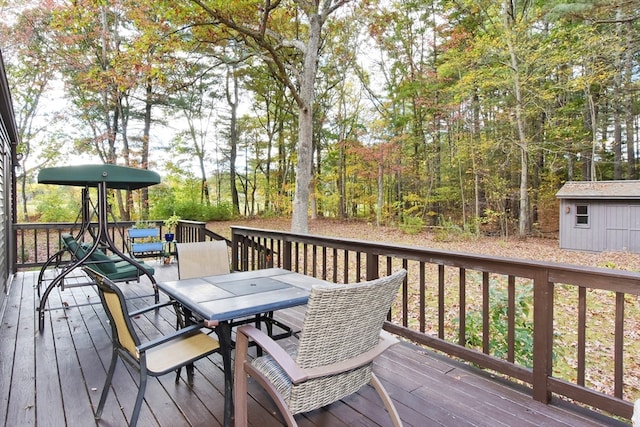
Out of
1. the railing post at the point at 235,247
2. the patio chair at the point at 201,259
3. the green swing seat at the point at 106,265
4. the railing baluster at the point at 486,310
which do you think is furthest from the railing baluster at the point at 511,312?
the railing post at the point at 235,247

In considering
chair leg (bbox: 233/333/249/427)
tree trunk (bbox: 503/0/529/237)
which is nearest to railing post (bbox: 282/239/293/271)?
chair leg (bbox: 233/333/249/427)

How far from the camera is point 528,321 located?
160 inches

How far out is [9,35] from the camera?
990 cm

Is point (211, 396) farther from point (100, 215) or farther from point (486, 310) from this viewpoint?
point (100, 215)

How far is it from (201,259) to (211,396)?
1.24 metres

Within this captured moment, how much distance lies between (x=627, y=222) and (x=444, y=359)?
1032 cm

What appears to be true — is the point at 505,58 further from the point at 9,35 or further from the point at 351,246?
the point at 9,35

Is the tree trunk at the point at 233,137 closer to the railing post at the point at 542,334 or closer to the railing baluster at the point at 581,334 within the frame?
the railing post at the point at 542,334

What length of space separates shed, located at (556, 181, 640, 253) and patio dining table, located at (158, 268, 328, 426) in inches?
433

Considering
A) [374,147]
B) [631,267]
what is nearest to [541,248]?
[631,267]

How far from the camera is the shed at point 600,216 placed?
952 cm

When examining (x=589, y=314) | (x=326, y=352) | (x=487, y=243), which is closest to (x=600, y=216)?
(x=487, y=243)

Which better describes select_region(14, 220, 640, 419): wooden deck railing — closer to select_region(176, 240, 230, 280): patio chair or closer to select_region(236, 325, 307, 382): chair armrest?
select_region(176, 240, 230, 280): patio chair

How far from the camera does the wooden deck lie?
6.20 feet
